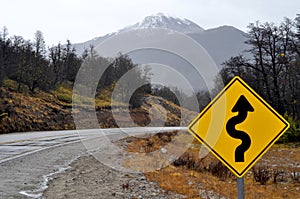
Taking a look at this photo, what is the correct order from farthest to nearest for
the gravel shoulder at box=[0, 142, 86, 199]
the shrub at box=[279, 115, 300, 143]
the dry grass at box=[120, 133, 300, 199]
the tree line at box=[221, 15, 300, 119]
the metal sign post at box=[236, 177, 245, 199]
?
1. the tree line at box=[221, 15, 300, 119]
2. the shrub at box=[279, 115, 300, 143]
3. the dry grass at box=[120, 133, 300, 199]
4. the gravel shoulder at box=[0, 142, 86, 199]
5. the metal sign post at box=[236, 177, 245, 199]

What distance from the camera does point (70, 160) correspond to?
1084cm

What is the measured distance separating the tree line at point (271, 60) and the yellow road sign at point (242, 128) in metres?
27.0

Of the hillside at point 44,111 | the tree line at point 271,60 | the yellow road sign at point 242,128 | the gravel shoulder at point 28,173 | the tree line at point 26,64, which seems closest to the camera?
the yellow road sign at point 242,128

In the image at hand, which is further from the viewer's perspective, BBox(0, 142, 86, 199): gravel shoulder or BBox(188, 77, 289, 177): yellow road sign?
BBox(0, 142, 86, 199): gravel shoulder

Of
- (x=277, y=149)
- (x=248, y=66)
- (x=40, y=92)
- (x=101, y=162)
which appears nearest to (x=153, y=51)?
(x=101, y=162)

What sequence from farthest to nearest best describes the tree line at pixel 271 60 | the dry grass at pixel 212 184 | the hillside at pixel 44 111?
the tree line at pixel 271 60 < the hillside at pixel 44 111 < the dry grass at pixel 212 184

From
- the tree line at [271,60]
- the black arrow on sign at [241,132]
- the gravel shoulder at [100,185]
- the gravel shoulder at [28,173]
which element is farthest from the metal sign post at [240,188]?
the tree line at [271,60]

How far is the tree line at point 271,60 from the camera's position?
3038 centimetres

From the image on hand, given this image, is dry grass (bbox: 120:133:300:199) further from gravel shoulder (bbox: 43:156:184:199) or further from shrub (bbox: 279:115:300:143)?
shrub (bbox: 279:115:300:143)

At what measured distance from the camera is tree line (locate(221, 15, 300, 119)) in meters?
30.4

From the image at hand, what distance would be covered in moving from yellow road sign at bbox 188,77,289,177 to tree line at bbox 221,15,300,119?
27.0 meters

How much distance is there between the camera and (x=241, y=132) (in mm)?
4055

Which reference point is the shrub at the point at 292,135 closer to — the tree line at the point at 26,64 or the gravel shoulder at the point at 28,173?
the gravel shoulder at the point at 28,173

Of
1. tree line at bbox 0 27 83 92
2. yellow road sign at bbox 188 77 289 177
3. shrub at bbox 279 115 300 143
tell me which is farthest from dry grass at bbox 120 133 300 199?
tree line at bbox 0 27 83 92
